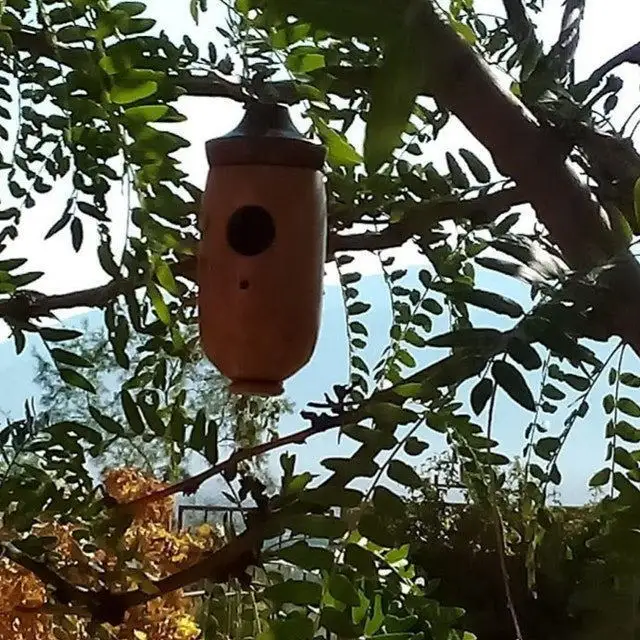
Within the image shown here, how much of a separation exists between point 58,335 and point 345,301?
25 centimetres

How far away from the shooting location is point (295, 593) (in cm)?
48

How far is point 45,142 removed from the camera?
0.77 metres

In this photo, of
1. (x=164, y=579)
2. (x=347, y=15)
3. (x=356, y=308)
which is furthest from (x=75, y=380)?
(x=347, y=15)

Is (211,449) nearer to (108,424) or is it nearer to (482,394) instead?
(108,424)

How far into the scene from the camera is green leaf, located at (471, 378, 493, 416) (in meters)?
0.38

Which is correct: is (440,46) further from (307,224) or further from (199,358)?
(199,358)

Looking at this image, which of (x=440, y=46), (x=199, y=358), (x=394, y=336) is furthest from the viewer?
(x=199, y=358)

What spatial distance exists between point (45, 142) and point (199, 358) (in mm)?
193

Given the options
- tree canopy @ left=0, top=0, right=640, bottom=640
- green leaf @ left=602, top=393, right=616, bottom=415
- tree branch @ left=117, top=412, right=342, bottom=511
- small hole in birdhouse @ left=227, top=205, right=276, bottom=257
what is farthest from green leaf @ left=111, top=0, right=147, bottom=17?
green leaf @ left=602, top=393, right=616, bottom=415

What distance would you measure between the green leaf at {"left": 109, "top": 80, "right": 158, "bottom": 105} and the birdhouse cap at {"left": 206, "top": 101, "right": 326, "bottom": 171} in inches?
3.5

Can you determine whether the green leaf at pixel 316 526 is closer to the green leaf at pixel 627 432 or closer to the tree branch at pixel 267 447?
the tree branch at pixel 267 447

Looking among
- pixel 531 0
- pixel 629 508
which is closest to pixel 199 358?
pixel 531 0

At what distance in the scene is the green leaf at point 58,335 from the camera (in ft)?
1.96

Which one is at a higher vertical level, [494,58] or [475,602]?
[494,58]
